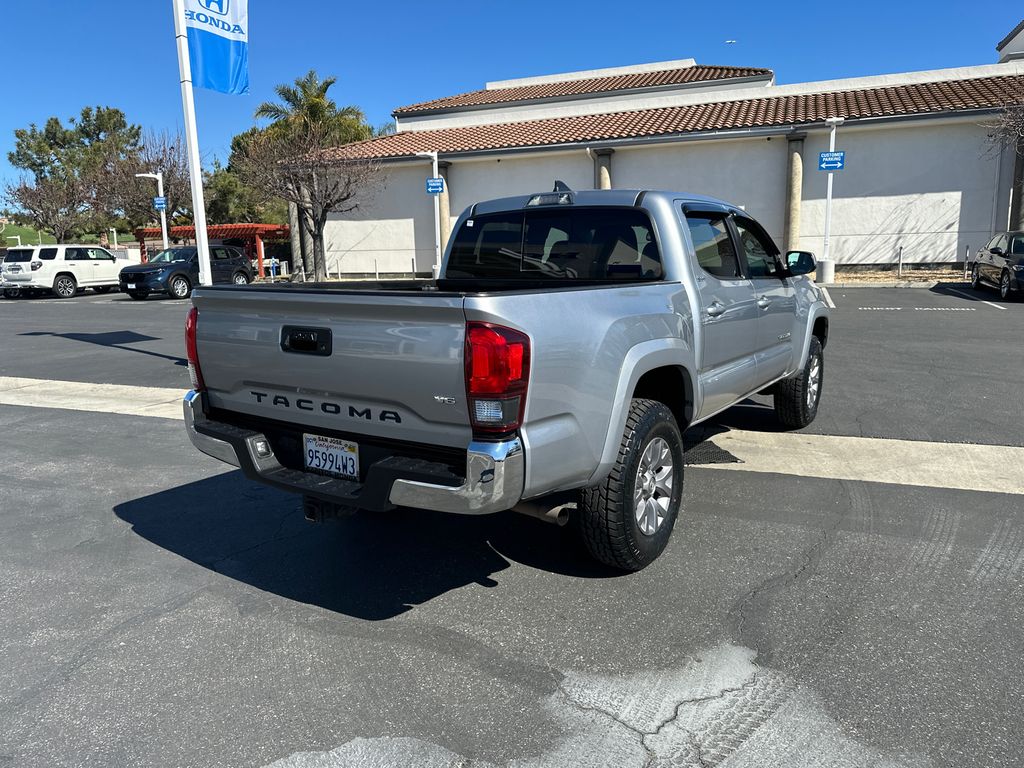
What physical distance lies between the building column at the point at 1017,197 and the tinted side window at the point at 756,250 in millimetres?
20943

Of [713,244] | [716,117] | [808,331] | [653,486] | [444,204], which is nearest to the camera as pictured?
[653,486]

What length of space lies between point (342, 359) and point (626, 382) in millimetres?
1286

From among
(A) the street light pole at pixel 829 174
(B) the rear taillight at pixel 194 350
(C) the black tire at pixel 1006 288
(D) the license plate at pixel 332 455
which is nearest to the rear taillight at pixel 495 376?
(D) the license plate at pixel 332 455

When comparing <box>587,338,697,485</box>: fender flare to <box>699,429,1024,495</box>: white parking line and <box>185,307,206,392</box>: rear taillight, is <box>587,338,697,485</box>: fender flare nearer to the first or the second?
<box>699,429,1024,495</box>: white parking line

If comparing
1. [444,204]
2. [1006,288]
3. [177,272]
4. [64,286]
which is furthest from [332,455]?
[64,286]

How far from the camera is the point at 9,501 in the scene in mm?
5176

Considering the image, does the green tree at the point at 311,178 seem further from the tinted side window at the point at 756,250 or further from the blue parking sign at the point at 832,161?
the tinted side window at the point at 756,250

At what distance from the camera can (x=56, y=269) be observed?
26.1 m

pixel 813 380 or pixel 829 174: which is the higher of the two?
pixel 829 174

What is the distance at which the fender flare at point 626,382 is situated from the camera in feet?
11.2

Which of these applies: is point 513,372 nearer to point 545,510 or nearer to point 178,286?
point 545,510

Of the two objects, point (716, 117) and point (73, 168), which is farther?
point (73, 168)

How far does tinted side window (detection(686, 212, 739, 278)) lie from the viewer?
4.58 metres

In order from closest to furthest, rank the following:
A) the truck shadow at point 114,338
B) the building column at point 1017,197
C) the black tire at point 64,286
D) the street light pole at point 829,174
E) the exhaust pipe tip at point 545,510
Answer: the exhaust pipe tip at point 545,510
the truck shadow at point 114,338
the street light pole at point 829,174
the building column at point 1017,197
the black tire at point 64,286
